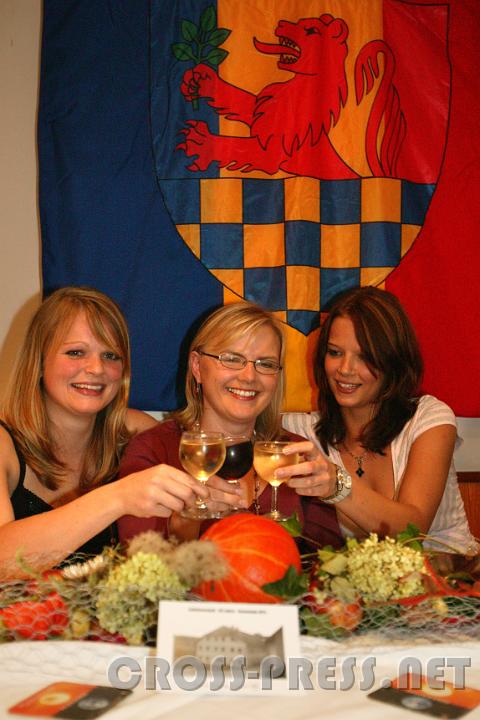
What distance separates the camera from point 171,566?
0.97 m

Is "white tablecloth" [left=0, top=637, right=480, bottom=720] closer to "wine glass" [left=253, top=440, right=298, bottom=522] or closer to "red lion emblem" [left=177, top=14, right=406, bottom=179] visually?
"wine glass" [left=253, top=440, right=298, bottom=522]

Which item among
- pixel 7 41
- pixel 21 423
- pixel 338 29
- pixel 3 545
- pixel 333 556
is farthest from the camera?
pixel 7 41

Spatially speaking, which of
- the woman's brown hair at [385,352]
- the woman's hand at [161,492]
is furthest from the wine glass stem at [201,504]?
the woman's brown hair at [385,352]

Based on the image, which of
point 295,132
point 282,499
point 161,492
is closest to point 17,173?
point 295,132

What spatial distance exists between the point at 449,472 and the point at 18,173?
2.18 metres

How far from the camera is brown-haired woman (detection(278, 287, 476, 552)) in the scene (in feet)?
7.55

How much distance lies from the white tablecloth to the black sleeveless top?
0.97 m

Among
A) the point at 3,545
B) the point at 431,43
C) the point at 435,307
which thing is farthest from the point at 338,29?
the point at 3,545

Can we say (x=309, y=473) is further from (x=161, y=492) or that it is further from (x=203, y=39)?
(x=203, y=39)

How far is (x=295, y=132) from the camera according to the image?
273 centimetres

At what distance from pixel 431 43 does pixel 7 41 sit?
1.79 metres

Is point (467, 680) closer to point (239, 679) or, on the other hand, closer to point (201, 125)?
point (239, 679)

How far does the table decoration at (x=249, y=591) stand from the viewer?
3.18ft

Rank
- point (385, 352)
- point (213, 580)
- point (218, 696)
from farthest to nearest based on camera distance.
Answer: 1. point (385, 352)
2. point (213, 580)
3. point (218, 696)
